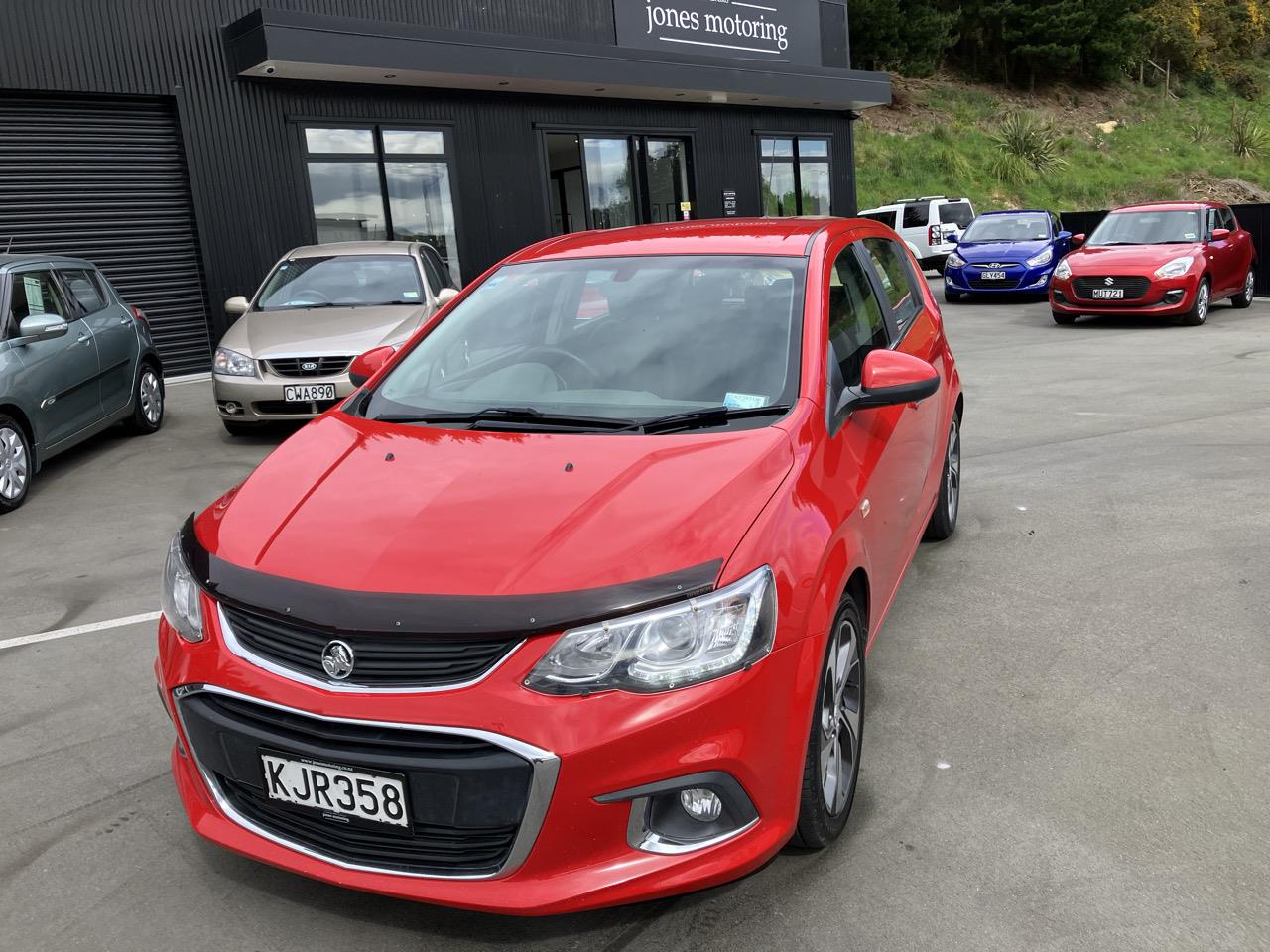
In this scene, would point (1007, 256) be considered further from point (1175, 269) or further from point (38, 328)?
point (38, 328)

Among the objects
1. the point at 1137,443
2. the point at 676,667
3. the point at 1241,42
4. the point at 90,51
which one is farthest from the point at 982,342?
the point at 1241,42

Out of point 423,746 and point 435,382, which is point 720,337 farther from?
point 423,746

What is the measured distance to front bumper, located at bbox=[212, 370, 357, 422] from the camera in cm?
848

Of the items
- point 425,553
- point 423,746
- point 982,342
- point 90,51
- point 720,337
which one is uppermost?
point 90,51

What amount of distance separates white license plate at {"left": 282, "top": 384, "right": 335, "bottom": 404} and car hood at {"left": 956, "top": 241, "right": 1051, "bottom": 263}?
13.6 m

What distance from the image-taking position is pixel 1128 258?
577 inches

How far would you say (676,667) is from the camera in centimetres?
233

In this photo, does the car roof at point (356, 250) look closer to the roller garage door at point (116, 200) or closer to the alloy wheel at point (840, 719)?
the roller garage door at point (116, 200)

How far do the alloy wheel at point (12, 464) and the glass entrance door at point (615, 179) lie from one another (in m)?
11.2

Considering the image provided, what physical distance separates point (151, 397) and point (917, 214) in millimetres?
20790

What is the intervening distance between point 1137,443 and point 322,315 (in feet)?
21.1

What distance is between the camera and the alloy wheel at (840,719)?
9.09 ft

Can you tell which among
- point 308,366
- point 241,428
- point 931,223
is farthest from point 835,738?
point 931,223

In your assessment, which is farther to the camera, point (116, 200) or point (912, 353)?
point (116, 200)
